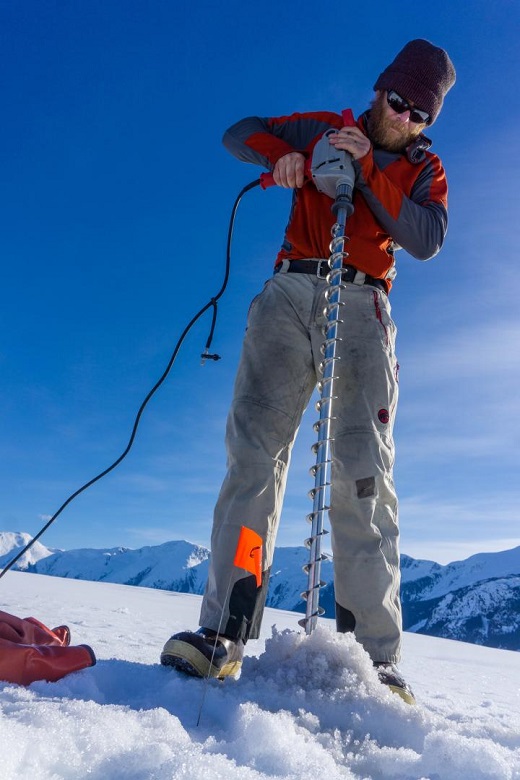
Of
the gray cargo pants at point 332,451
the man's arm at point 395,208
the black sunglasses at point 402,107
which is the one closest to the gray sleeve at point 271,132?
the black sunglasses at point 402,107

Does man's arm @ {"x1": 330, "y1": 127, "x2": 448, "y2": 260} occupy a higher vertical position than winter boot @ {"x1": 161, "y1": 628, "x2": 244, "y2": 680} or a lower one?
higher

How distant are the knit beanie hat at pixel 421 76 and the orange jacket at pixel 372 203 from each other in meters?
0.18

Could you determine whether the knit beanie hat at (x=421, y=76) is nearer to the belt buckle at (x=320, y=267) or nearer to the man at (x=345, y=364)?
the man at (x=345, y=364)

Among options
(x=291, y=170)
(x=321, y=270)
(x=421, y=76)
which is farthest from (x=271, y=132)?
(x=321, y=270)

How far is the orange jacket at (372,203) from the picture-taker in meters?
2.65

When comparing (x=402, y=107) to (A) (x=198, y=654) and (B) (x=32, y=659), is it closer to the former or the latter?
(A) (x=198, y=654)

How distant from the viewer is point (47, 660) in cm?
162

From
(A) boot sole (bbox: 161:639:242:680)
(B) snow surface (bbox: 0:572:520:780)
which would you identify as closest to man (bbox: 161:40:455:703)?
(A) boot sole (bbox: 161:639:242:680)

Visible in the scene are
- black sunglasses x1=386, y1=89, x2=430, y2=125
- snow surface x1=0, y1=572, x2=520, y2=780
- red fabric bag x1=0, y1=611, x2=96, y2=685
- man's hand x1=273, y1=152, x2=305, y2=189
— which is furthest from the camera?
black sunglasses x1=386, y1=89, x2=430, y2=125

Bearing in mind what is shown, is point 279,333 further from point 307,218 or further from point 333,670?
point 333,670

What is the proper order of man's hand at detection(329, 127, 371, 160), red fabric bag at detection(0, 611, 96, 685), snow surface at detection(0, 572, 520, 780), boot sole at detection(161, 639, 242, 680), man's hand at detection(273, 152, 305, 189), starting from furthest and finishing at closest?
man's hand at detection(273, 152, 305, 189)
man's hand at detection(329, 127, 371, 160)
boot sole at detection(161, 639, 242, 680)
red fabric bag at detection(0, 611, 96, 685)
snow surface at detection(0, 572, 520, 780)

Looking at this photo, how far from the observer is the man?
7.52 feet

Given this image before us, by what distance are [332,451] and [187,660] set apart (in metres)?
1.04

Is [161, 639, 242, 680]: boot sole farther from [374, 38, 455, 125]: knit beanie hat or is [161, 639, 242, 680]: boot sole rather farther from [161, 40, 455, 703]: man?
[374, 38, 455, 125]: knit beanie hat
